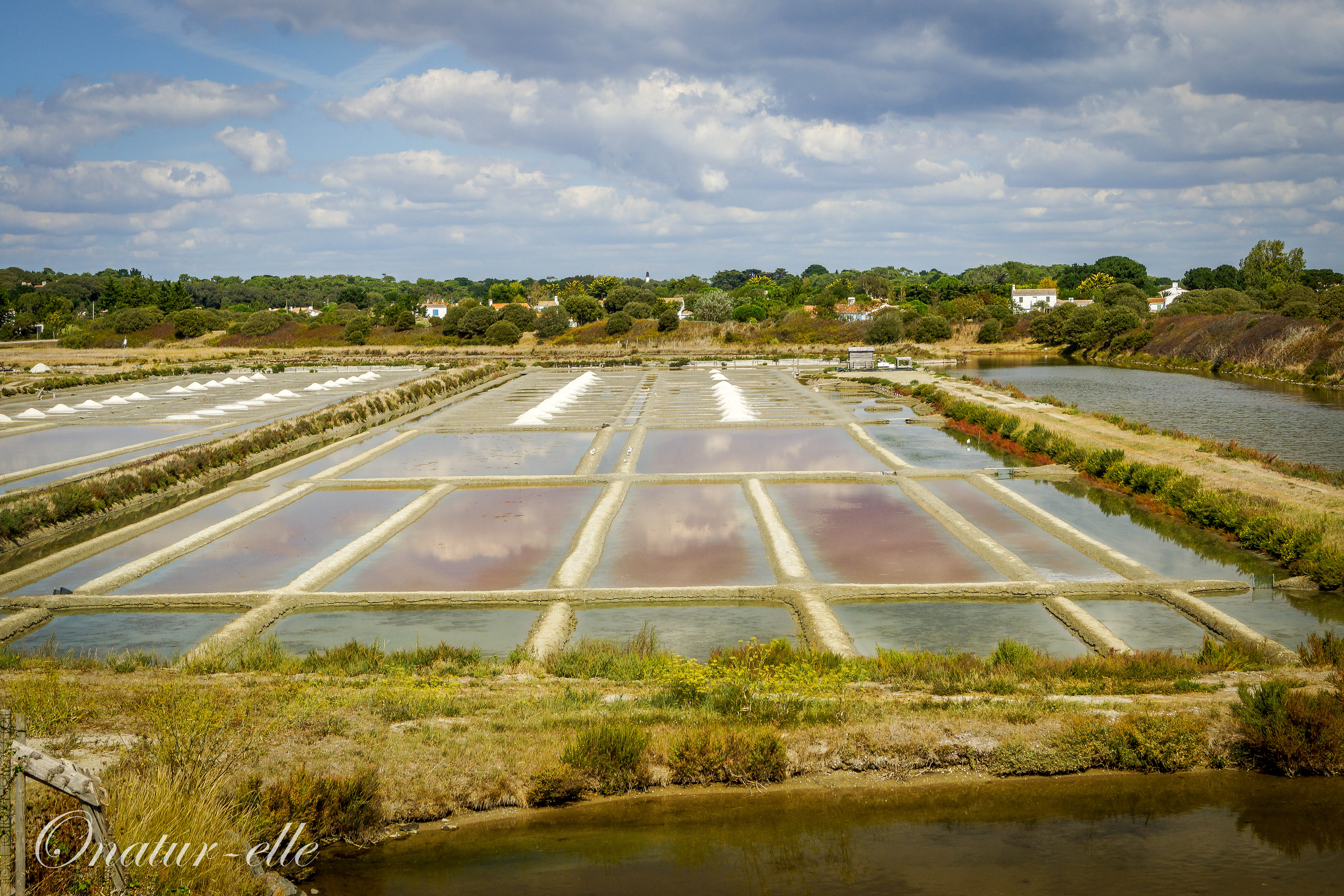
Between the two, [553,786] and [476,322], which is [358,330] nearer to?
[476,322]

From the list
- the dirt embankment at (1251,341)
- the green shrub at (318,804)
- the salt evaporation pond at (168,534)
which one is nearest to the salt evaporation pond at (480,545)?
the salt evaporation pond at (168,534)

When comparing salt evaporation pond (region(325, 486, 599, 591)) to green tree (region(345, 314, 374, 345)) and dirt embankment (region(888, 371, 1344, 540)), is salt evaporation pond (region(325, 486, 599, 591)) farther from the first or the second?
green tree (region(345, 314, 374, 345))

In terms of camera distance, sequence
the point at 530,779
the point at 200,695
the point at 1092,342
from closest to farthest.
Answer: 1. the point at 530,779
2. the point at 200,695
3. the point at 1092,342

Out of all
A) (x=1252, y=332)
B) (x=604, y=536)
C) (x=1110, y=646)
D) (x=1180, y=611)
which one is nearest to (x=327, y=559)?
(x=604, y=536)

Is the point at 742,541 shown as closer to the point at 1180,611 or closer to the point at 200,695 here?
the point at 1180,611

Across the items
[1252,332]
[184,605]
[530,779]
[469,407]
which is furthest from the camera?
[1252,332]
